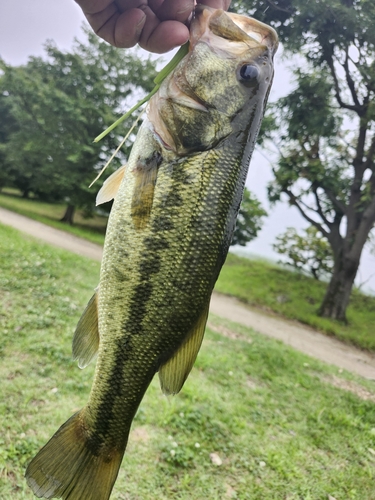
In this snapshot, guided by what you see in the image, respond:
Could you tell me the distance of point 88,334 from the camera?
171 centimetres

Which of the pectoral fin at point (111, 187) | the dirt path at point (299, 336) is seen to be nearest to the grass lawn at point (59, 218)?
the dirt path at point (299, 336)

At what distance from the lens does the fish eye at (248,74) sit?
1.68m

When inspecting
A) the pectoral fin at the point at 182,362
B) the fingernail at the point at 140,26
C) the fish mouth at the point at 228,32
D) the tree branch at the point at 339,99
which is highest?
the tree branch at the point at 339,99

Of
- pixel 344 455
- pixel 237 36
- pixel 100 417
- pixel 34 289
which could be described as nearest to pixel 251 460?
pixel 344 455

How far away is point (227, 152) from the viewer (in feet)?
5.34

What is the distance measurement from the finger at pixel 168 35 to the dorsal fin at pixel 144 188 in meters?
0.68

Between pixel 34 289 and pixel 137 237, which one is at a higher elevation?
pixel 137 237

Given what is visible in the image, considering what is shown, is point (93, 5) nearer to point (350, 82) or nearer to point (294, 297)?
point (350, 82)

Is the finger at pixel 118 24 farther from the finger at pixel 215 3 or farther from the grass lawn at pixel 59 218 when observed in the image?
the grass lawn at pixel 59 218

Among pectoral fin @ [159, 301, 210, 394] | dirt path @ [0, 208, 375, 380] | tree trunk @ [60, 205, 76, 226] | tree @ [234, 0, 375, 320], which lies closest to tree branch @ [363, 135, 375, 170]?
tree @ [234, 0, 375, 320]

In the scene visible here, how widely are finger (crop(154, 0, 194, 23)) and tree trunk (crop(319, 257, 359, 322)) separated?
1180cm

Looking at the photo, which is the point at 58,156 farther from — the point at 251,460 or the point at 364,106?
the point at 251,460

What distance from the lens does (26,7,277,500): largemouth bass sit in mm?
1544

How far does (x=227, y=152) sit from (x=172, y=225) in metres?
0.39
